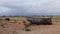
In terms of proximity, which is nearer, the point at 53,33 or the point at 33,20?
the point at 53,33

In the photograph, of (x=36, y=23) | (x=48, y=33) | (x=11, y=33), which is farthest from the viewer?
→ (x=36, y=23)

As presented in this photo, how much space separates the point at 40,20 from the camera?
132 ft

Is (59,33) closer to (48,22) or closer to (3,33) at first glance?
(3,33)

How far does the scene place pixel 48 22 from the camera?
4069 cm

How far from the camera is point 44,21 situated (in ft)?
133

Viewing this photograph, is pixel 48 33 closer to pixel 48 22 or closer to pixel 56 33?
pixel 56 33

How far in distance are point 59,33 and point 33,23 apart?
16.5 meters

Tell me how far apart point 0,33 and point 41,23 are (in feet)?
63.1

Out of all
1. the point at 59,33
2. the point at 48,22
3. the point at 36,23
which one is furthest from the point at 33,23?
the point at 59,33

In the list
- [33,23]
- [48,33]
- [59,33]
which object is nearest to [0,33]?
[48,33]

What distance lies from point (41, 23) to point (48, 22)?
174 cm

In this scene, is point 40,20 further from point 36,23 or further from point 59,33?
point 59,33

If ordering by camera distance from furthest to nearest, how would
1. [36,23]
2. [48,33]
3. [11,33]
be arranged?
→ [36,23]
[48,33]
[11,33]

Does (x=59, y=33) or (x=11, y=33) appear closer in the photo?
(x=11, y=33)
